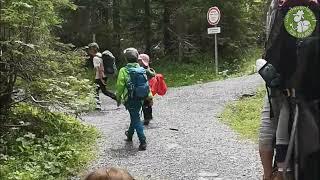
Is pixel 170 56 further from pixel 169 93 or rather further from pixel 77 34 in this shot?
pixel 169 93

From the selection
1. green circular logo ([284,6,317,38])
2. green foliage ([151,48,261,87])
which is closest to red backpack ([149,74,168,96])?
green circular logo ([284,6,317,38])

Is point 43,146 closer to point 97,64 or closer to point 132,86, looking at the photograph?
point 132,86

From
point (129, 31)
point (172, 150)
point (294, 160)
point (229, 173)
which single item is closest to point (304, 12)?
point (294, 160)

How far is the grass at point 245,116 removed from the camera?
31.4ft

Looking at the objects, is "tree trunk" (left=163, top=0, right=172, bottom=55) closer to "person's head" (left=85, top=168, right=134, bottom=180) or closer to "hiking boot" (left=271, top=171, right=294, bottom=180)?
"hiking boot" (left=271, top=171, right=294, bottom=180)

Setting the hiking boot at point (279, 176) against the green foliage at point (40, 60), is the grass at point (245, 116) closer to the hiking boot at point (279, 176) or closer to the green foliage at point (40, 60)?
the green foliage at point (40, 60)

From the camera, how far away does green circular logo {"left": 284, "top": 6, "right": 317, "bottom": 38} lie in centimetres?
219

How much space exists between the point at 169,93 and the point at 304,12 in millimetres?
13343

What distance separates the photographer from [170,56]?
22.2m

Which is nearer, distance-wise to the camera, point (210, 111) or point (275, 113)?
point (275, 113)

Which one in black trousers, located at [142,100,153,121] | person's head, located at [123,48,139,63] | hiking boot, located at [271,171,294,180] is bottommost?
black trousers, located at [142,100,153,121]

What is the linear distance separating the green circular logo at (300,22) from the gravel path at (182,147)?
4.47 meters

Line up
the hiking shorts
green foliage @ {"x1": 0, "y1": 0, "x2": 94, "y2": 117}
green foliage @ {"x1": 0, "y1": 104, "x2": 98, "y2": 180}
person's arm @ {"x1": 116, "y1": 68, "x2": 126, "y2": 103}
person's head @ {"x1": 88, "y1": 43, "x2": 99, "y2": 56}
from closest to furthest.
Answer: the hiking shorts → green foliage @ {"x1": 0, "y1": 104, "x2": 98, "y2": 180} → green foliage @ {"x1": 0, "y1": 0, "x2": 94, "y2": 117} → person's arm @ {"x1": 116, "y1": 68, "x2": 126, "y2": 103} → person's head @ {"x1": 88, "y1": 43, "x2": 99, "y2": 56}

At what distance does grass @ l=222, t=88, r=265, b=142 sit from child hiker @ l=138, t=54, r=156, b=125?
1688 mm
